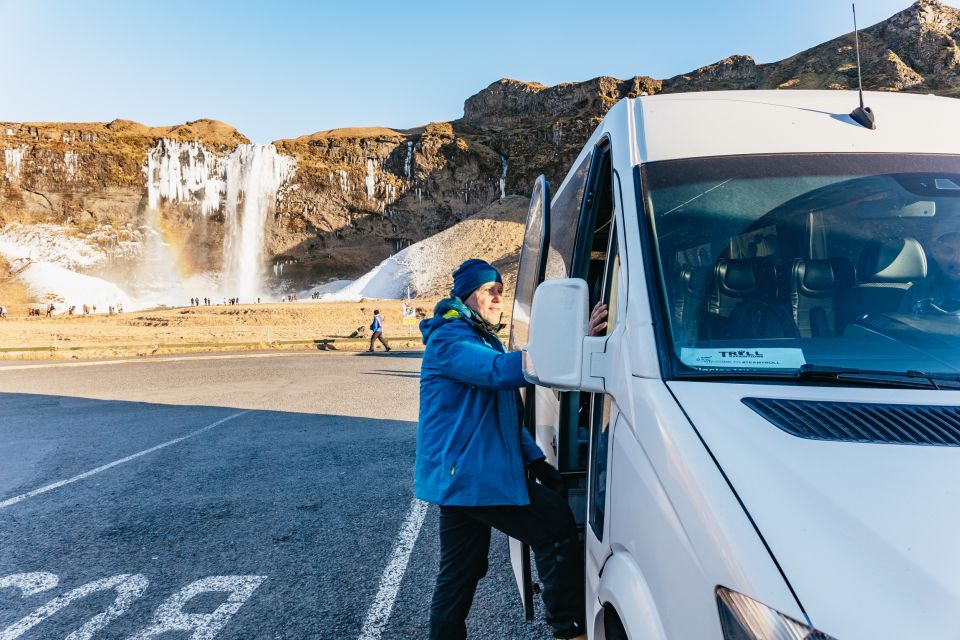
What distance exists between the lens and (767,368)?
1.59 metres

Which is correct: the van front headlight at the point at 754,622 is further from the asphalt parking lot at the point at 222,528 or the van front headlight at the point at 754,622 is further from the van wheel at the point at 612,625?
the asphalt parking lot at the point at 222,528

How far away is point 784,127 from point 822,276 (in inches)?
22.7

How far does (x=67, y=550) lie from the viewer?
171 inches

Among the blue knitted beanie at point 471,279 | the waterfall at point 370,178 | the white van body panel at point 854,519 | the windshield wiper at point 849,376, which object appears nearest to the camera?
the white van body panel at point 854,519

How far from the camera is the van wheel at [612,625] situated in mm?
1625

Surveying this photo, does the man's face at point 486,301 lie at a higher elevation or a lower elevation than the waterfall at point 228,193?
lower

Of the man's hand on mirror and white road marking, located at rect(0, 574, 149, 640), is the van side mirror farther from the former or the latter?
white road marking, located at rect(0, 574, 149, 640)

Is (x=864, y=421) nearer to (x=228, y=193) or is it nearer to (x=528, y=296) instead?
(x=528, y=296)

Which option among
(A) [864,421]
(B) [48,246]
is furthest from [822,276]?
(B) [48,246]

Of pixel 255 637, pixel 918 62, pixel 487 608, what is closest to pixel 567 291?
pixel 487 608

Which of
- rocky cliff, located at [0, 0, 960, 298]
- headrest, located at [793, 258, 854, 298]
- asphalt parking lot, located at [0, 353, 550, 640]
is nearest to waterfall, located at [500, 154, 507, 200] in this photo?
rocky cliff, located at [0, 0, 960, 298]

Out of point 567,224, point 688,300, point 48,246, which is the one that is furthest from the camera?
point 48,246

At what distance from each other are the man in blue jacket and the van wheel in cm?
43

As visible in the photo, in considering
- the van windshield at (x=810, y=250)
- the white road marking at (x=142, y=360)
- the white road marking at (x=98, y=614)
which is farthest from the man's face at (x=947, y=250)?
the white road marking at (x=142, y=360)
